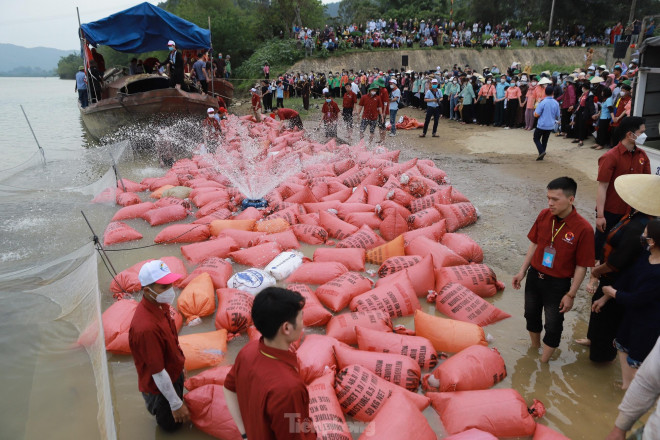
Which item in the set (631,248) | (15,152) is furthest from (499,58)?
(631,248)

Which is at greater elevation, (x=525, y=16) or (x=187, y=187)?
(x=525, y=16)

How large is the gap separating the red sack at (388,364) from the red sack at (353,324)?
0.35 meters

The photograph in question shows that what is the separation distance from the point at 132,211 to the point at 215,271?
2563mm

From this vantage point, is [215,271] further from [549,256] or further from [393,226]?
[549,256]

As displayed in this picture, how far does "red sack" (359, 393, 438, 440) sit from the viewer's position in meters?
2.04

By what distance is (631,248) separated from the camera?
2504 millimetres

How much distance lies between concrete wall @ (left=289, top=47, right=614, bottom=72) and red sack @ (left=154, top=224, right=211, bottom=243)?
2175cm

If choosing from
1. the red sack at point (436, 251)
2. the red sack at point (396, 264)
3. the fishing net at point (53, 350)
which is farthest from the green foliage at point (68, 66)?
the red sack at point (396, 264)

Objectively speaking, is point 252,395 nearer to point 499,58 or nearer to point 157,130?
point 157,130

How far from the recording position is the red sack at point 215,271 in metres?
3.81

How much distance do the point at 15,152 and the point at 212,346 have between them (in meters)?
13.7

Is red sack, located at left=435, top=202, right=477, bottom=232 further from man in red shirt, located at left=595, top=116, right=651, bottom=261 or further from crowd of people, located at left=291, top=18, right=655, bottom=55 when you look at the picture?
crowd of people, located at left=291, top=18, right=655, bottom=55

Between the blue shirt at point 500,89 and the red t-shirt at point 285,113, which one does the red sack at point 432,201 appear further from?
the blue shirt at point 500,89

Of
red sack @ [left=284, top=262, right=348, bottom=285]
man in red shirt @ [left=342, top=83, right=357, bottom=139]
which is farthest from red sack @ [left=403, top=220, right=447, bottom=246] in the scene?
man in red shirt @ [left=342, top=83, right=357, bottom=139]
